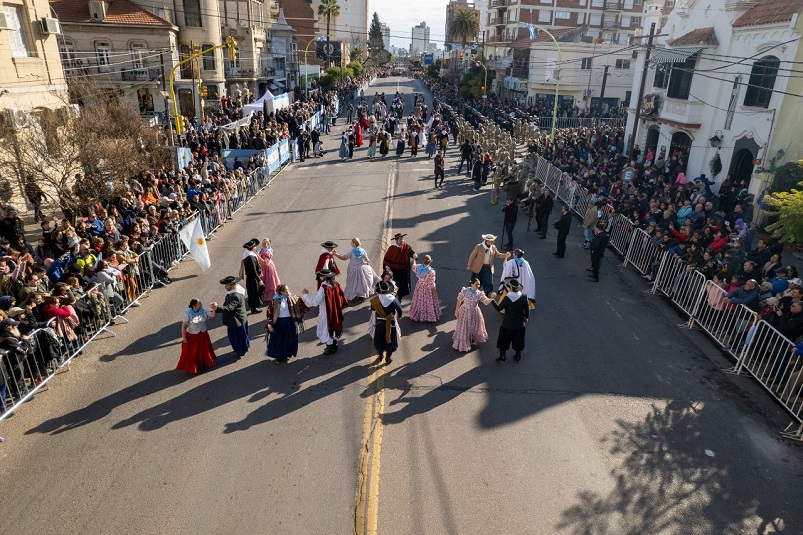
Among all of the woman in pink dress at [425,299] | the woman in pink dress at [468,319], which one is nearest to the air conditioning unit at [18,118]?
the woman in pink dress at [425,299]

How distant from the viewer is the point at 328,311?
8.46 meters

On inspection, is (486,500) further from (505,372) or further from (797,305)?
(797,305)

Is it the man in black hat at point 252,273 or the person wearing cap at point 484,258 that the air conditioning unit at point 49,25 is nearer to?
the man in black hat at point 252,273

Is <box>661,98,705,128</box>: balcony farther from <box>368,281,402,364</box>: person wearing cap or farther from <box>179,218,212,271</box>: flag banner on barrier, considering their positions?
<box>179,218,212,271</box>: flag banner on barrier

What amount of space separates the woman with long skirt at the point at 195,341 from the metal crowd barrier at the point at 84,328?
185 centimetres

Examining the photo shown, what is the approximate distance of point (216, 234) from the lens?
15.0m

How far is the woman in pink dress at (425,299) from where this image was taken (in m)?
9.67

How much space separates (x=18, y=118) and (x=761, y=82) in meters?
22.3

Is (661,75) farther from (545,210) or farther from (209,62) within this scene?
(209,62)

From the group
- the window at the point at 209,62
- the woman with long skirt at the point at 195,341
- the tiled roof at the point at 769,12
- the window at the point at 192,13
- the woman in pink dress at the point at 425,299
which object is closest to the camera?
the woman with long skirt at the point at 195,341

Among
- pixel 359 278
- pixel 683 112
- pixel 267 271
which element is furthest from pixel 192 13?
pixel 359 278

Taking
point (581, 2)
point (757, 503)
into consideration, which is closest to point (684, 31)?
point (757, 503)

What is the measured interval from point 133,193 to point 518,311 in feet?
37.3

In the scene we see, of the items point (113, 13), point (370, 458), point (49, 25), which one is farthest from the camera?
point (113, 13)
